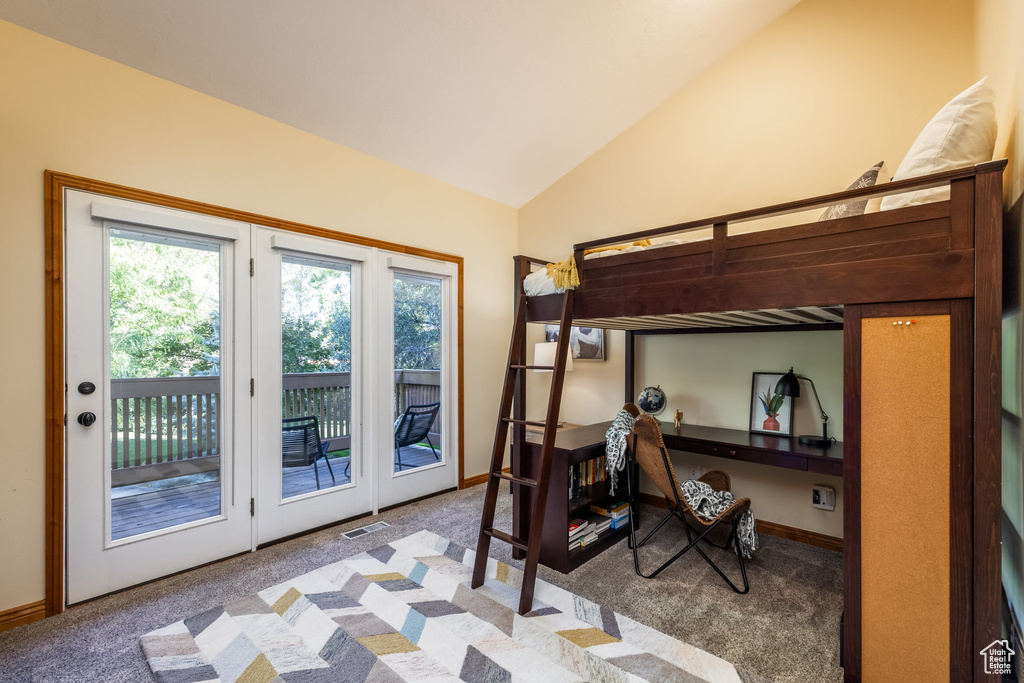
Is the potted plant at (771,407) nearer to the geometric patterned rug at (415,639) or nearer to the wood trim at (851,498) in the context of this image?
the wood trim at (851,498)

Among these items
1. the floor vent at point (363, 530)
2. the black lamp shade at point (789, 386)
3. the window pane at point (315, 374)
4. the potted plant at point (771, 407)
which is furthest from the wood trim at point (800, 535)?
the window pane at point (315, 374)

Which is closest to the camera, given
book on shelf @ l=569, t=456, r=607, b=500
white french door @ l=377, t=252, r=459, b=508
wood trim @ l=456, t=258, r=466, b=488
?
book on shelf @ l=569, t=456, r=607, b=500

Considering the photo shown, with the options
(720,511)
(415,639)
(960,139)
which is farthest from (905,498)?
(415,639)

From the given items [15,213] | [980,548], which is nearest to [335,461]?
[15,213]

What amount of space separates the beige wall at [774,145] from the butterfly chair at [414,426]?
4.56 ft

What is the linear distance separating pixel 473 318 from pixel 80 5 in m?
3.02

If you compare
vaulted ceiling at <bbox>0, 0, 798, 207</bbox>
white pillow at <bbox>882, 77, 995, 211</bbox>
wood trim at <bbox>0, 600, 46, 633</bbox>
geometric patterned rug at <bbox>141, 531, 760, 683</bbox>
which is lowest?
geometric patterned rug at <bbox>141, 531, 760, 683</bbox>

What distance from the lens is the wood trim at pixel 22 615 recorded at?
2.11 m

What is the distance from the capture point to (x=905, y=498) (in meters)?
1.60

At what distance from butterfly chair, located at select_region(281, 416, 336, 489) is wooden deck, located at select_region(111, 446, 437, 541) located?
7 centimetres

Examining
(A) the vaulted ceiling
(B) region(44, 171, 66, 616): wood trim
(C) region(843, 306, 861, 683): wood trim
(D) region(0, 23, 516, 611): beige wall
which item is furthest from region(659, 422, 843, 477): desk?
(B) region(44, 171, 66, 616): wood trim

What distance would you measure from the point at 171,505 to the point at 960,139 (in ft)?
13.2

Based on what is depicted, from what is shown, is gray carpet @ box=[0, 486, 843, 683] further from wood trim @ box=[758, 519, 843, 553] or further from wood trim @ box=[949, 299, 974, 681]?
wood trim @ box=[949, 299, 974, 681]

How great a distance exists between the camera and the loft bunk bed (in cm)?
145
